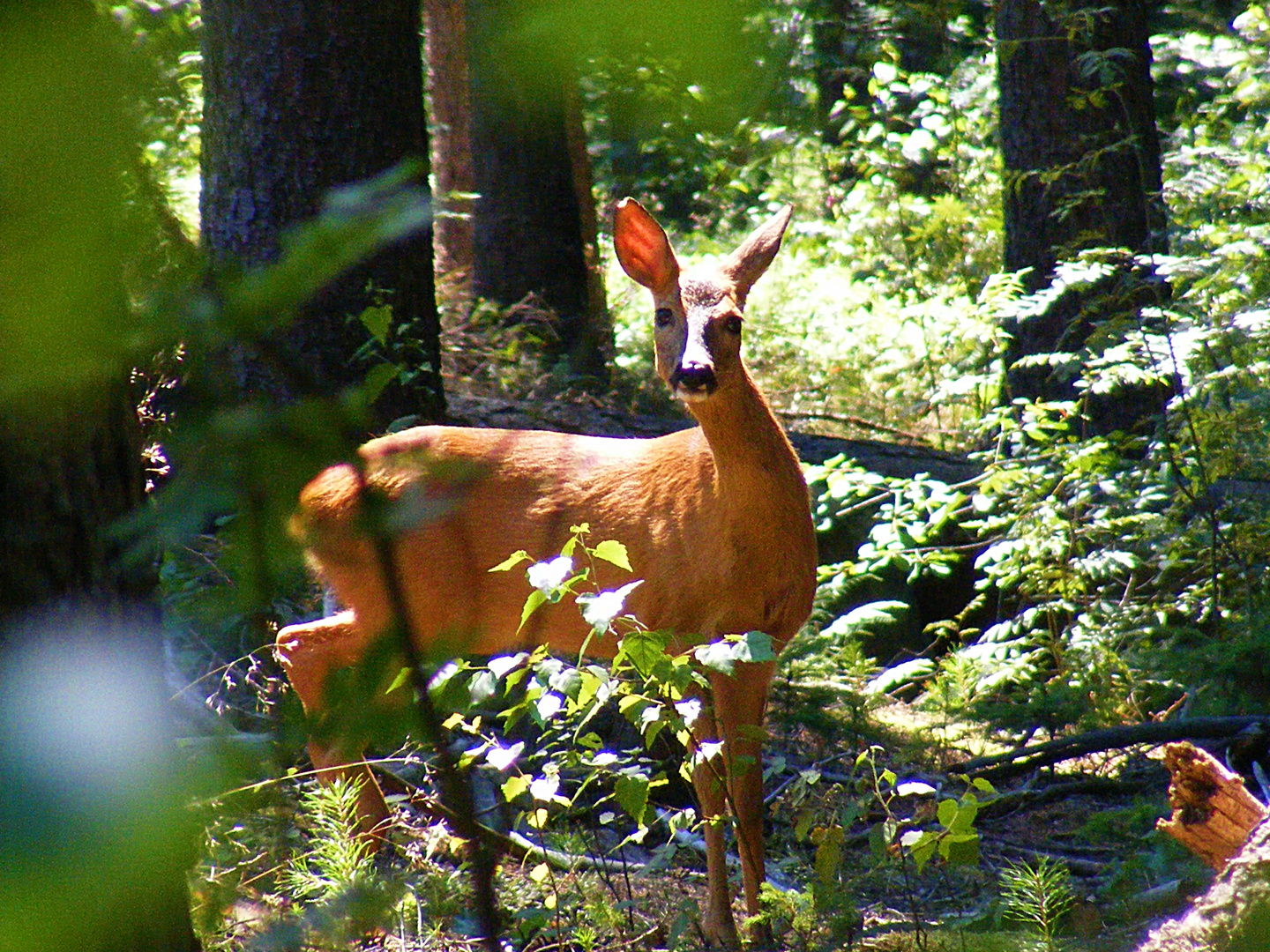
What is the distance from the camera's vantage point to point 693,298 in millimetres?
4246

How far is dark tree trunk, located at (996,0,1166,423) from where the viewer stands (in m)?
6.96

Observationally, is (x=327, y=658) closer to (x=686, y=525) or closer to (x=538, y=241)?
(x=686, y=525)

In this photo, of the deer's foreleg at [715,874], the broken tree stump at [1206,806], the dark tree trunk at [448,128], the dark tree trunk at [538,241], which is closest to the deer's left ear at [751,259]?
the deer's foreleg at [715,874]

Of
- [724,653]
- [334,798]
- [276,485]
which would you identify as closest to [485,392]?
[334,798]

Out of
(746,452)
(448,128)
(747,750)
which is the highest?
(448,128)

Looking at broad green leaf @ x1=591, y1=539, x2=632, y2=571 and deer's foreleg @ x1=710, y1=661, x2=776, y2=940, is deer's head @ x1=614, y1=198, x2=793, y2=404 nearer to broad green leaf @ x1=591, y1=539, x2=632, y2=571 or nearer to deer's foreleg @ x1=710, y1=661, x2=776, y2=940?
deer's foreleg @ x1=710, y1=661, x2=776, y2=940

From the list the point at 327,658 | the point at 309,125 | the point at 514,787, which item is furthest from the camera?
the point at 309,125

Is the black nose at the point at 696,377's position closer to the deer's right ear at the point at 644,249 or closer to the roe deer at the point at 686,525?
the roe deer at the point at 686,525

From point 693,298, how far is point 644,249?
308 mm

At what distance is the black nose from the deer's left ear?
0.47 m

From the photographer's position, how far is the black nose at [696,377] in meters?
3.98

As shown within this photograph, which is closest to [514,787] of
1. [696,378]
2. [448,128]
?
[696,378]

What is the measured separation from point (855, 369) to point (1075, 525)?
534 cm

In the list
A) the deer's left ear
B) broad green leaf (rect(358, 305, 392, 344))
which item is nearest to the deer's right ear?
the deer's left ear
